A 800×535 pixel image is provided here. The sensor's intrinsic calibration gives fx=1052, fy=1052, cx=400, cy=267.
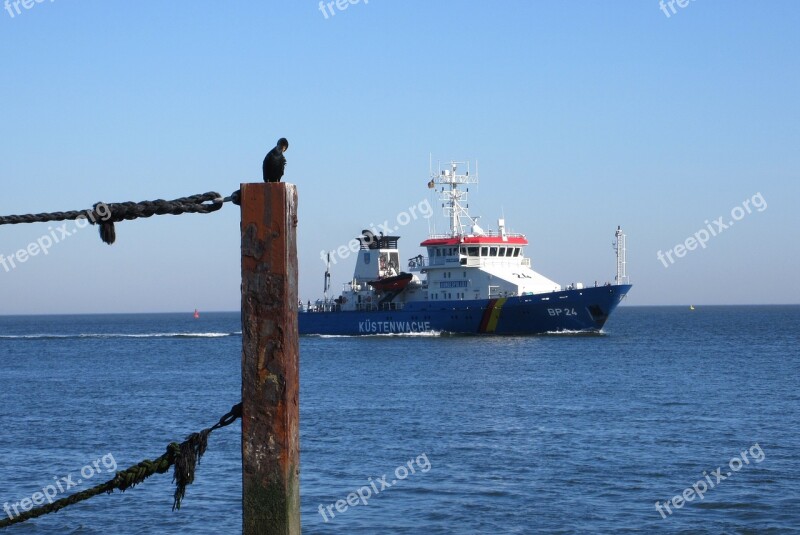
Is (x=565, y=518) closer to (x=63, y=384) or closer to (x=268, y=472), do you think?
(x=268, y=472)

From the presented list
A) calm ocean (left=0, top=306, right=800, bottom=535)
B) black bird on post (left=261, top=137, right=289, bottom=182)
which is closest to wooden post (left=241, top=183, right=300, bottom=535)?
black bird on post (left=261, top=137, right=289, bottom=182)

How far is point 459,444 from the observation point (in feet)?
71.9

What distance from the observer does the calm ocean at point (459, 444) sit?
15531 millimetres

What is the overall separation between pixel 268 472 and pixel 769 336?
81540 mm

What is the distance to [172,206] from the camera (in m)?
4.95

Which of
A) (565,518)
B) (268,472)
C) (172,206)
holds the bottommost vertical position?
(565,518)

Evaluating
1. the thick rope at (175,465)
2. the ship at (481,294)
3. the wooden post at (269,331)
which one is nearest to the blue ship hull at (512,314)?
the ship at (481,294)

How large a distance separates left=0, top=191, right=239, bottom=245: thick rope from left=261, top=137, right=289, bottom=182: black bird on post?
0.22m

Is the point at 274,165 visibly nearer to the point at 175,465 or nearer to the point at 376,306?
the point at 175,465

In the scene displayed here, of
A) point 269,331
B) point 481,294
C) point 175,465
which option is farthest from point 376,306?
point 269,331

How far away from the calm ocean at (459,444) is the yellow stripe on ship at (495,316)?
938 cm

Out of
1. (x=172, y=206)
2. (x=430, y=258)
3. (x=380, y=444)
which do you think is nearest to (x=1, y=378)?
(x=430, y=258)

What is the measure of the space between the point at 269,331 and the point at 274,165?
0.80m

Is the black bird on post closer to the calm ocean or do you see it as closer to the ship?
the calm ocean
